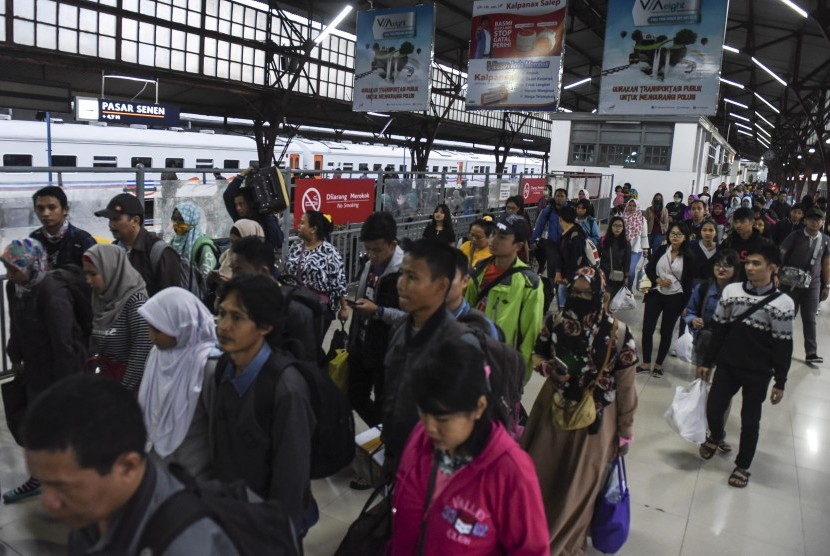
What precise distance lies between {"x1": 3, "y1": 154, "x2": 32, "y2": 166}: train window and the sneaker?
10515mm

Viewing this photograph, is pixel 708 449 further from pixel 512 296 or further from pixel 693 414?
pixel 512 296

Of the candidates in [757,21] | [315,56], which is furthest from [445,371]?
[315,56]

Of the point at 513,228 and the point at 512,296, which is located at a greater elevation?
the point at 513,228

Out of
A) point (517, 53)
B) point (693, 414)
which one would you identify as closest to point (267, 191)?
point (693, 414)

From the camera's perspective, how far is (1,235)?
186 inches

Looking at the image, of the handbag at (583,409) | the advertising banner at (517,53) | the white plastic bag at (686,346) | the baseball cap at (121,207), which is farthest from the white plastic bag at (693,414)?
the advertising banner at (517,53)

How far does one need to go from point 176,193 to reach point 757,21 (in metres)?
14.2

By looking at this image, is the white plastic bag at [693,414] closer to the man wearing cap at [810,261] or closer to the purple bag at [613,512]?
the purple bag at [613,512]

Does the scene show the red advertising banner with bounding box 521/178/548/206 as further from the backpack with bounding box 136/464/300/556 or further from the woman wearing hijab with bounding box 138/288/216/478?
the backpack with bounding box 136/464/300/556

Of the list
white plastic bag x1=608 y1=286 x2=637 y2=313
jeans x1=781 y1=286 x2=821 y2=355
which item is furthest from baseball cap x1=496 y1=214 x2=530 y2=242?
jeans x1=781 y1=286 x2=821 y2=355

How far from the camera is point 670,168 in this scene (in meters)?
22.7

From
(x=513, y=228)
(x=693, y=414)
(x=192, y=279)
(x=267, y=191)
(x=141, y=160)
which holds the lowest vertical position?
(x=693, y=414)

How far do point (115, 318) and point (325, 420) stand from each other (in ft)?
4.98

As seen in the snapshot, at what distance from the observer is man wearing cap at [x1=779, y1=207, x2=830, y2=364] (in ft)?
21.8
